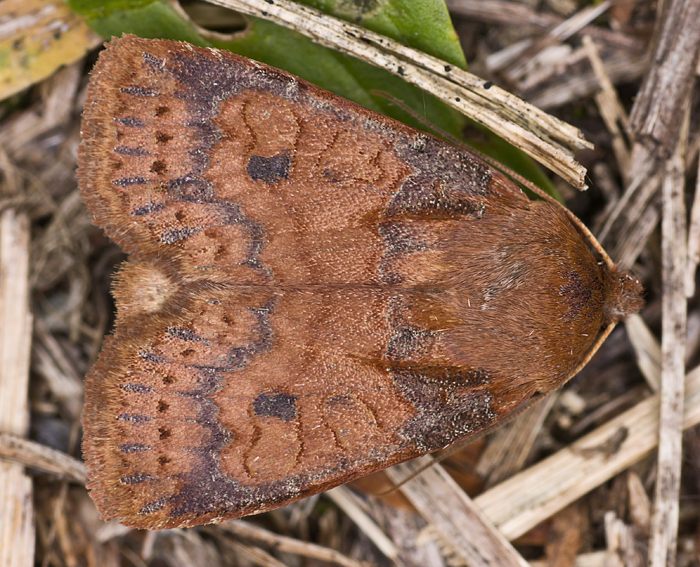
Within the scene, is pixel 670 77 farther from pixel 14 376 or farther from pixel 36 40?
pixel 14 376

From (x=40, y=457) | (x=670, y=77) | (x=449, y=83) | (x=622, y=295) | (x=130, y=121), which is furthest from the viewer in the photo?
(x=40, y=457)

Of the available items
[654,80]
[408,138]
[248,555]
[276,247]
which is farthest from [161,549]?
[654,80]

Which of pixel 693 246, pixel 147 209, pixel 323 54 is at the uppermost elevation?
pixel 323 54

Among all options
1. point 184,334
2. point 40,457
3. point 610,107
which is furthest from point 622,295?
point 40,457

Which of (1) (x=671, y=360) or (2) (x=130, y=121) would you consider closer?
(2) (x=130, y=121)

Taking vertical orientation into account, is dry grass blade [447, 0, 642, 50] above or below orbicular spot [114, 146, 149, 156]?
above

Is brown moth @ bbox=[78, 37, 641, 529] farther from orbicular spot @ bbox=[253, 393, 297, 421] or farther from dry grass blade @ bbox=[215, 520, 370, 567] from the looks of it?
dry grass blade @ bbox=[215, 520, 370, 567]

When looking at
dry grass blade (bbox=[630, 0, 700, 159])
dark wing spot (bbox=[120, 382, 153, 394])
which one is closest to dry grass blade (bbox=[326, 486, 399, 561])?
dark wing spot (bbox=[120, 382, 153, 394])

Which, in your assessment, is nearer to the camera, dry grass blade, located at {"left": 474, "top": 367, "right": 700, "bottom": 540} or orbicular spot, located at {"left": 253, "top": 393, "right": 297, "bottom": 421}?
orbicular spot, located at {"left": 253, "top": 393, "right": 297, "bottom": 421}
